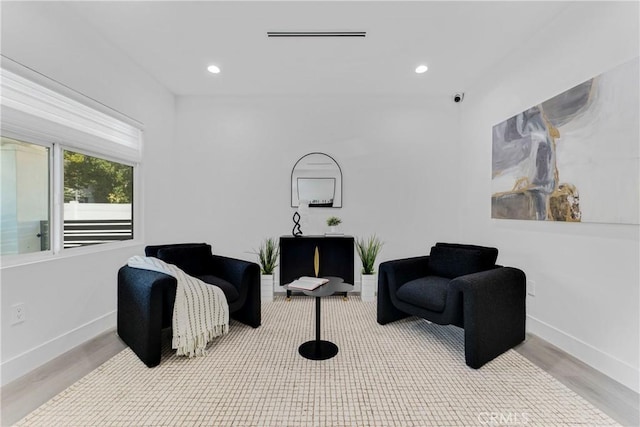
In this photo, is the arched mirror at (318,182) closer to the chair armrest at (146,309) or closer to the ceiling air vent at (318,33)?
the ceiling air vent at (318,33)

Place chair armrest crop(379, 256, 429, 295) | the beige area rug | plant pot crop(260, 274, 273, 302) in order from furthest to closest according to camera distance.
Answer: plant pot crop(260, 274, 273, 302) < chair armrest crop(379, 256, 429, 295) < the beige area rug

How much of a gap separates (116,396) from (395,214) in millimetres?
3380

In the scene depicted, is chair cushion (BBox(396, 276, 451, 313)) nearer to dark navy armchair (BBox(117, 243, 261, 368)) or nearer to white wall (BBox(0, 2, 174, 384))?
dark navy armchair (BBox(117, 243, 261, 368))

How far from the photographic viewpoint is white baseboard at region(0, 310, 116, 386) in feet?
6.13

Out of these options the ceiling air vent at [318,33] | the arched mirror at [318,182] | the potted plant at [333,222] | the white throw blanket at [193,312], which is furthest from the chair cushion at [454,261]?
the ceiling air vent at [318,33]

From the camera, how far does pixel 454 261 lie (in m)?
2.73

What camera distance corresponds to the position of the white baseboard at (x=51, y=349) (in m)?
1.87

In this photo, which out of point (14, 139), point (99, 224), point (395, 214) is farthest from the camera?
point (395, 214)

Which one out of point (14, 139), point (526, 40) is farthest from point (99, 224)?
point (526, 40)

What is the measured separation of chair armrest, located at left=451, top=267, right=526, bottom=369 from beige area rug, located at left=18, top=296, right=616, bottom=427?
0.12 meters

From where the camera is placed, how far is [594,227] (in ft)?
6.82

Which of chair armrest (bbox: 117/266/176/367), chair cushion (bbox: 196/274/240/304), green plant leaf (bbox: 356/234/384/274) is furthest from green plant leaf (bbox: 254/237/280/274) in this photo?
chair armrest (bbox: 117/266/176/367)

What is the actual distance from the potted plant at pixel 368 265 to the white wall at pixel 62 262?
2629 millimetres

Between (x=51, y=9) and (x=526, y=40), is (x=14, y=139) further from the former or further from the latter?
(x=526, y=40)
